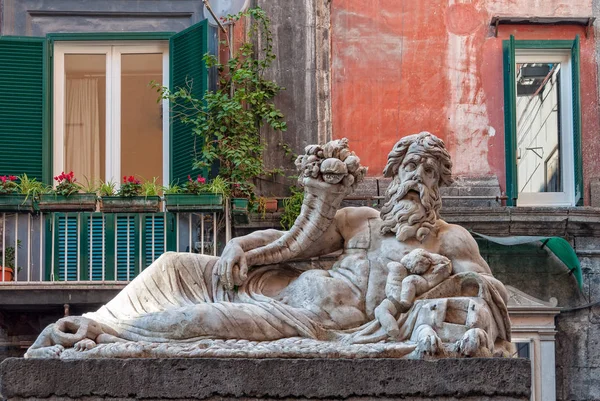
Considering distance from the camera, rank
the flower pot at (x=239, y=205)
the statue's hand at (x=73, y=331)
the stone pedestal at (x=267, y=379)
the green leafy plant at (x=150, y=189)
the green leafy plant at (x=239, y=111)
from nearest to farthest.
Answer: the stone pedestal at (x=267, y=379) < the statue's hand at (x=73, y=331) < the flower pot at (x=239, y=205) < the green leafy plant at (x=150, y=189) < the green leafy plant at (x=239, y=111)

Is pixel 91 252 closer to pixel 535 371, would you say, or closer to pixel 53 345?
pixel 535 371

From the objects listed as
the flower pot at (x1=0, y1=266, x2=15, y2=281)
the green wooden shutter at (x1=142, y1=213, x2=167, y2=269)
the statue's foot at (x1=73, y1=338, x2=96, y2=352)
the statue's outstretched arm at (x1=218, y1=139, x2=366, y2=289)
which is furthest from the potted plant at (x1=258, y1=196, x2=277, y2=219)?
the statue's foot at (x1=73, y1=338, x2=96, y2=352)

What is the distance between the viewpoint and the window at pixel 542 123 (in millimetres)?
21094

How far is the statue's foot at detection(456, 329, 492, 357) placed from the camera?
42.8ft

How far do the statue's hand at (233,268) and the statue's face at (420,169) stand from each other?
107 cm

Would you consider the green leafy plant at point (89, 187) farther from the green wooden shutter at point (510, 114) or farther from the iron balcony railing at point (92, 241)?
the green wooden shutter at point (510, 114)

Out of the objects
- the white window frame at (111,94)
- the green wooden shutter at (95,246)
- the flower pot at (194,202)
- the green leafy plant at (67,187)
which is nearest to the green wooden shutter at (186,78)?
the white window frame at (111,94)

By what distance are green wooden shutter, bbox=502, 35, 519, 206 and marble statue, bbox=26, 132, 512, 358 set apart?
694 cm

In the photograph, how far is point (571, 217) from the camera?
67.4ft

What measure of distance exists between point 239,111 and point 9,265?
95.8 inches

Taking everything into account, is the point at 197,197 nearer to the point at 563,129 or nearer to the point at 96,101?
the point at 96,101

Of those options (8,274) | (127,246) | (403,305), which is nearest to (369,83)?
(127,246)

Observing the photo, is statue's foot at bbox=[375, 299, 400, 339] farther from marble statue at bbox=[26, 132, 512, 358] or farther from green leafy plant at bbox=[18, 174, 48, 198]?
green leafy plant at bbox=[18, 174, 48, 198]

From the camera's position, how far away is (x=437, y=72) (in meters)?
21.3
